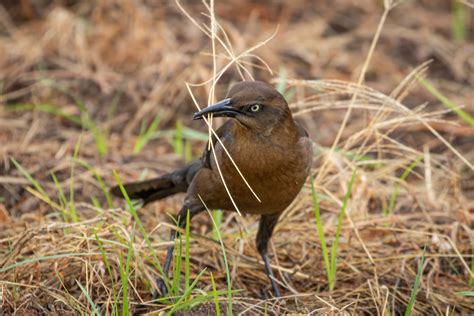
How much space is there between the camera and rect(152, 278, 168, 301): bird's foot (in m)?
3.58

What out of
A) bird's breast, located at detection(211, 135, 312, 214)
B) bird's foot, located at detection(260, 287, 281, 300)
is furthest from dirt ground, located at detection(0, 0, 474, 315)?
bird's breast, located at detection(211, 135, 312, 214)

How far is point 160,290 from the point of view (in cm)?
366

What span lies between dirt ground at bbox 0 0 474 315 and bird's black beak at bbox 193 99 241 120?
196 mm

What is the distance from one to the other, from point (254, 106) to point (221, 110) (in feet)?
0.65

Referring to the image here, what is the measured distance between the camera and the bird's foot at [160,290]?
358cm

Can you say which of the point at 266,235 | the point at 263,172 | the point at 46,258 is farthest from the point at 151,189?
the point at 46,258

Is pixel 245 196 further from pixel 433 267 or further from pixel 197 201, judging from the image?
pixel 433 267

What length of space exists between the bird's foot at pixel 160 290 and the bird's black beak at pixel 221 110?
85 cm

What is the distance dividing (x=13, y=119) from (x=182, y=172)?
222 centimetres

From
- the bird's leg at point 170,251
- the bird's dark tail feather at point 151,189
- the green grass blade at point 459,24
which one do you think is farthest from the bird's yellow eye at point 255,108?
the green grass blade at point 459,24

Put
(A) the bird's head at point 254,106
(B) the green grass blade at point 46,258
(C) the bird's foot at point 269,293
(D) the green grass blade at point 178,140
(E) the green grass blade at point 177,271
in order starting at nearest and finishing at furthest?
(B) the green grass blade at point 46,258
(E) the green grass blade at point 177,271
(A) the bird's head at point 254,106
(C) the bird's foot at point 269,293
(D) the green grass blade at point 178,140

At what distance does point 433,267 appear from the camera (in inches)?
165

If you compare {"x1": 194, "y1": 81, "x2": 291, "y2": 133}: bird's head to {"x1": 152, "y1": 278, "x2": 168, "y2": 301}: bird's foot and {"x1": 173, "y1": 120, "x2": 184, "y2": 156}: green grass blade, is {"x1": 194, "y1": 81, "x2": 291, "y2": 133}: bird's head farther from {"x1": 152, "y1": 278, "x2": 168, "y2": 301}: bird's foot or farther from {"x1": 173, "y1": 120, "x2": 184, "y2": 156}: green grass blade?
{"x1": 173, "y1": 120, "x2": 184, "y2": 156}: green grass blade

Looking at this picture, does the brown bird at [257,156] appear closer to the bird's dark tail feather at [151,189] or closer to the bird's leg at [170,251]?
the bird's leg at [170,251]
